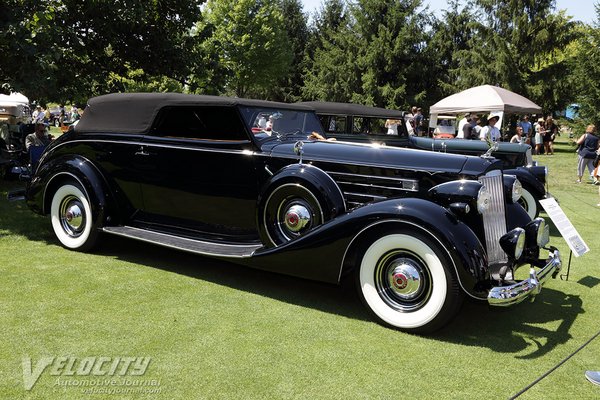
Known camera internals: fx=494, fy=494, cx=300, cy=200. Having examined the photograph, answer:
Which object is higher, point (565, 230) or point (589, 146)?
point (589, 146)

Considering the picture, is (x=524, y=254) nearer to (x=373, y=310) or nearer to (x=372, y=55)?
(x=373, y=310)

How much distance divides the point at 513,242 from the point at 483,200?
404mm

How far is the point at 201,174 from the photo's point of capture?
4.85 meters

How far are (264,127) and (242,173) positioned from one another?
23.7 inches

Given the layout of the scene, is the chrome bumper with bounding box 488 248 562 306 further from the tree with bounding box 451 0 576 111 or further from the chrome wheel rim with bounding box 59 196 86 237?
the tree with bounding box 451 0 576 111

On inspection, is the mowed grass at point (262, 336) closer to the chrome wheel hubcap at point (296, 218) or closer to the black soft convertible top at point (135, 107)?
the chrome wheel hubcap at point (296, 218)

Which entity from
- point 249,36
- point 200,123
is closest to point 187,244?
point 200,123

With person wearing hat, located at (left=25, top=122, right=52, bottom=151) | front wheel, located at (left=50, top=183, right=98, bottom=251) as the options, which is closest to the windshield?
front wheel, located at (left=50, top=183, right=98, bottom=251)

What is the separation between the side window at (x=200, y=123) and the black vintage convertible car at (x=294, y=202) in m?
0.01

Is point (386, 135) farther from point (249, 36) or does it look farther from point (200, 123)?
point (249, 36)

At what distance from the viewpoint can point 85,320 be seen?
369cm

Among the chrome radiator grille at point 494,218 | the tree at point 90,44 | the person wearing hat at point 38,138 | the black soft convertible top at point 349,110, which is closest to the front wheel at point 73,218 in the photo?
the tree at point 90,44

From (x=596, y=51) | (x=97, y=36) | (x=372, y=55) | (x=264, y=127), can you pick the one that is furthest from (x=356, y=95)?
(x=264, y=127)

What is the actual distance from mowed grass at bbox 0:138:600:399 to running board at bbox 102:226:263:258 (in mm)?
352
